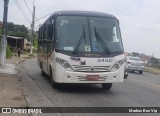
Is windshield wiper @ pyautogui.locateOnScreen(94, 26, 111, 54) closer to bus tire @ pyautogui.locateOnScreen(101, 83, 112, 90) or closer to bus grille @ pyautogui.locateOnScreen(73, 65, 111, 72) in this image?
bus grille @ pyautogui.locateOnScreen(73, 65, 111, 72)

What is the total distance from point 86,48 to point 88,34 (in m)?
0.62

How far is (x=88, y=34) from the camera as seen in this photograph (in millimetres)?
14781

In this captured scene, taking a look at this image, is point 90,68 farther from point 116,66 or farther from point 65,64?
point 116,66

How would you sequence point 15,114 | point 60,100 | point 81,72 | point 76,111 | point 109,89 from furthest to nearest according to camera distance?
point 109,89
point 81,72
point 60,100
point 76,111
point 15,114

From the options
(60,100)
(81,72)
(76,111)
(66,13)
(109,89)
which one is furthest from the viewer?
(109,89)

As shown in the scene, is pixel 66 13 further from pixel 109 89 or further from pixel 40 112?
pixel 40 112

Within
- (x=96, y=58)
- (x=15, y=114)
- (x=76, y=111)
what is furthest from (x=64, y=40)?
(x=15, y=114)

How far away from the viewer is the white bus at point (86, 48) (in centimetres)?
1417

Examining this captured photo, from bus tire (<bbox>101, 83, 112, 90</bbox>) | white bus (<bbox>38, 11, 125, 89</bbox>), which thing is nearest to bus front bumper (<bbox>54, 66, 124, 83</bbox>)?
white bus (<bbox>38, 11, 125, 89</bbox>)

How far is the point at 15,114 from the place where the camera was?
31.7 feet

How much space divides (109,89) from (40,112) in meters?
6.53

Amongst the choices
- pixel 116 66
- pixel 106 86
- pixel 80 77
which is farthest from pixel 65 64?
pixel 106 86

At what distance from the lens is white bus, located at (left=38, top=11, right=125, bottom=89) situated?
1417 centimetres

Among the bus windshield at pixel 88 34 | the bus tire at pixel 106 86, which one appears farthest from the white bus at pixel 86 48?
the bus tire at pixel 106 86
